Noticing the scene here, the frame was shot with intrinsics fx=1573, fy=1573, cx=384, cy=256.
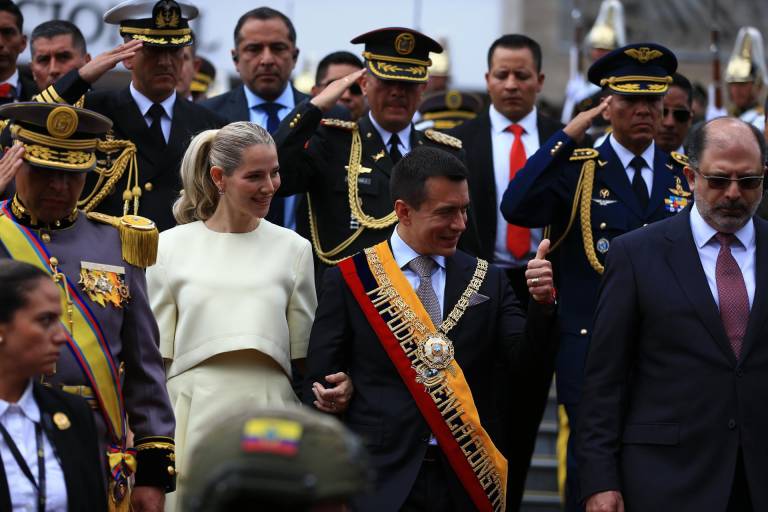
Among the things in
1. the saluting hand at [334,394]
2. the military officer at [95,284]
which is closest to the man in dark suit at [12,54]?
the military officer at [95,284]

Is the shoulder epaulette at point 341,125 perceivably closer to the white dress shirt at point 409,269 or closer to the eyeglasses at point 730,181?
the white dress shirt at point 409,269

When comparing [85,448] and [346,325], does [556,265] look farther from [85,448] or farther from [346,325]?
[85,448]

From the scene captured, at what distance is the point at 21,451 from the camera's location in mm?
4629

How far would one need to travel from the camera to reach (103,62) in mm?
7117

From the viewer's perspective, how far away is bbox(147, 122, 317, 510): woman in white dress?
6.16 metres

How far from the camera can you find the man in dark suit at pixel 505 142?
320 inches

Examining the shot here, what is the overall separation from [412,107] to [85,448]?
3.26m

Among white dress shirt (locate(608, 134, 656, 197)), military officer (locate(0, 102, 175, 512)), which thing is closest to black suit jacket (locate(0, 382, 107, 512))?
military officer (locate(0, 102, 175, 512))

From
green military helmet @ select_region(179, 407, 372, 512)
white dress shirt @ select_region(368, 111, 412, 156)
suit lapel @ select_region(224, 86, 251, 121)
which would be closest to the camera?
green military helmet @ select_region(179, 407, 372, 512)

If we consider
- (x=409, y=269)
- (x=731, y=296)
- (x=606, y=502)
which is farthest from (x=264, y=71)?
(x=606, y=502)

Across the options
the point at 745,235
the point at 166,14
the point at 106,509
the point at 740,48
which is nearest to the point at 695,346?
the point at 745,235

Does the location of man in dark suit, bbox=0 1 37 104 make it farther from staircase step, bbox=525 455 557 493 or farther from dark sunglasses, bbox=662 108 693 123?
staircase step, bbox=525 455 557 493

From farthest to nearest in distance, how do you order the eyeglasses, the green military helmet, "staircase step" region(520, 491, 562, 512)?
"staircase step" region(520, 491, 562, 512) → the eyeglasses → the green military helmet

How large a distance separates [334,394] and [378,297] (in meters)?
0.42
